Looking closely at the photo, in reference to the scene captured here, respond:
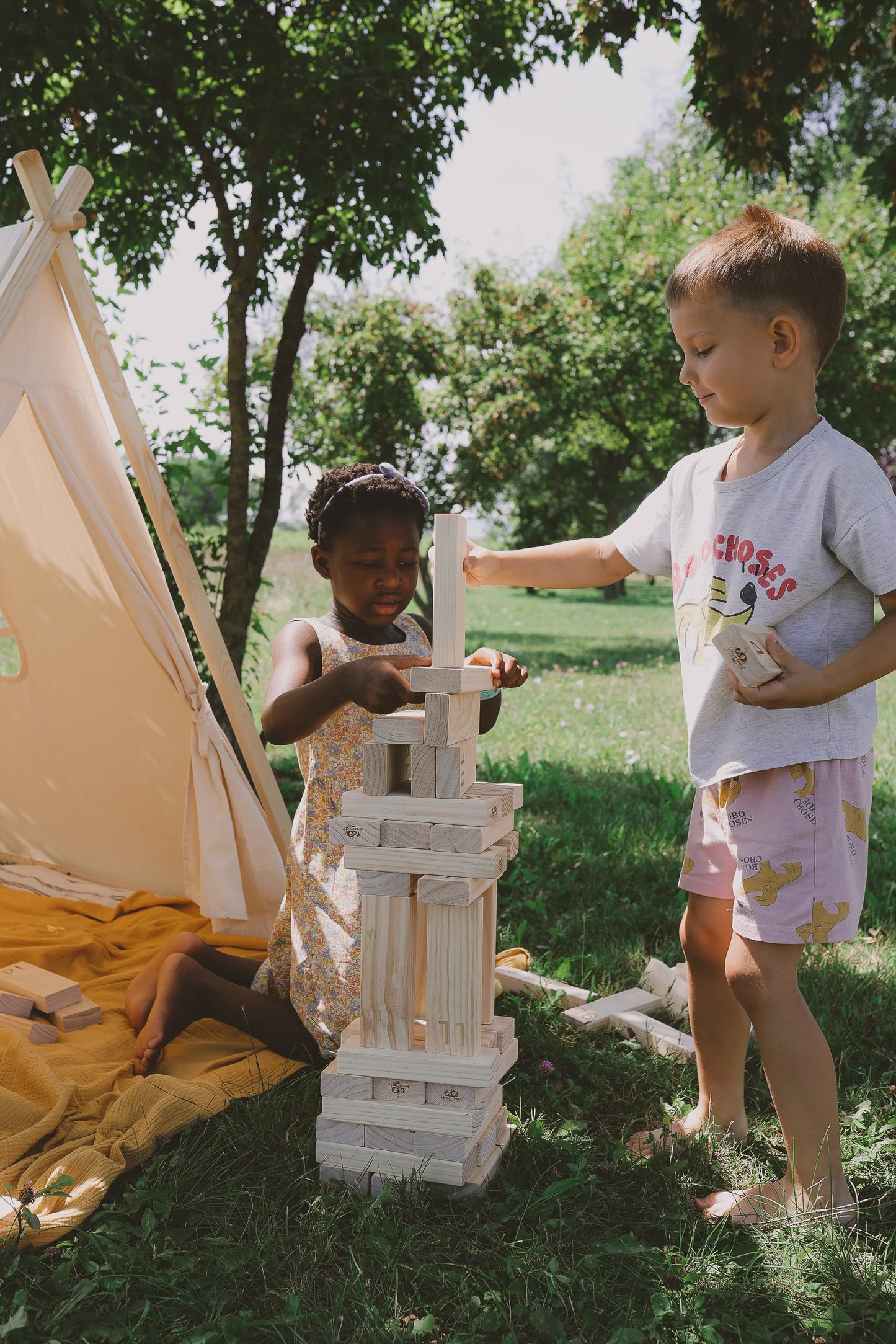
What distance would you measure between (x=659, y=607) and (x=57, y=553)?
19.2 m

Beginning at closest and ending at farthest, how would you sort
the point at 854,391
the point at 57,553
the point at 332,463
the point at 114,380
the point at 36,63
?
the point at 114,380 < the point at 57,553 < the point at 36,63 < the point at 332,463 < the point at 854,391

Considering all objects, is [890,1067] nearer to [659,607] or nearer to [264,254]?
[264,254]

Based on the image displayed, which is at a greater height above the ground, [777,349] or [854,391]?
[854,391]

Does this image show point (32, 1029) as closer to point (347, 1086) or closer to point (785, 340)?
point (347, 1086)

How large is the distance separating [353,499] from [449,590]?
0.55m

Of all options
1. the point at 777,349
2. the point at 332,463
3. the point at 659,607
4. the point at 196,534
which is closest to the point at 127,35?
the point at 196,534

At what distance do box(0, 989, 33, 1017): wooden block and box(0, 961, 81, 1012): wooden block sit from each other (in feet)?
0.08

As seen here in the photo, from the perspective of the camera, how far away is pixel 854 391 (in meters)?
14.6

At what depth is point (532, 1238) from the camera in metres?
1.94

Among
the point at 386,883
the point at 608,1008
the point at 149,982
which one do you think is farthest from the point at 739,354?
the point at 149,982

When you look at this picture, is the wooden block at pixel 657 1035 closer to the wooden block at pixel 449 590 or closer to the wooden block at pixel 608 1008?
the wooden block at pixel 608 1008

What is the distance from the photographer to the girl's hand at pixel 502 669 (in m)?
→ 2.25

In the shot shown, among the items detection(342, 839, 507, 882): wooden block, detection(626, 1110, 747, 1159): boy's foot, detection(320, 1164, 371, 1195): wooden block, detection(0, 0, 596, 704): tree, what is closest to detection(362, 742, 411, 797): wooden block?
detection(342, 839, 507, 882): wooden block

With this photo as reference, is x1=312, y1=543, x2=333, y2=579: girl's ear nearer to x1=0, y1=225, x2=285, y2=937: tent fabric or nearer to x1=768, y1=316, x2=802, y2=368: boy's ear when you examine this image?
x1=0, y1=225, x2=285, y2=937: tent fabric
